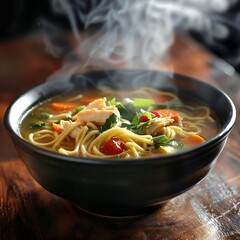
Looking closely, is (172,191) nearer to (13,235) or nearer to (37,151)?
(37,151)

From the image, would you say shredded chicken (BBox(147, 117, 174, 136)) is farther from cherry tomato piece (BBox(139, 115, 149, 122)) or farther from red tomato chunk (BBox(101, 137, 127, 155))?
red tomato chunk (BBox(101, 137, 127, 155))

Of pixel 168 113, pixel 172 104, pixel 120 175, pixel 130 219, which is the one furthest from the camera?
pixel 172 104

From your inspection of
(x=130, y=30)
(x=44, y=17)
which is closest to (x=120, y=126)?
(x=130, y=30)

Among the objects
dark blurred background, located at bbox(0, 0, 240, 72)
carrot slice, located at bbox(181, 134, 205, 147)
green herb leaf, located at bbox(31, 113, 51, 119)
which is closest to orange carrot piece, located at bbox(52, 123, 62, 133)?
green herb leaf, located at bbox(31, 113, 51, 119)

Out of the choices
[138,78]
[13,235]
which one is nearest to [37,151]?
[13,235]

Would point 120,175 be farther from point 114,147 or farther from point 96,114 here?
point 96,114
